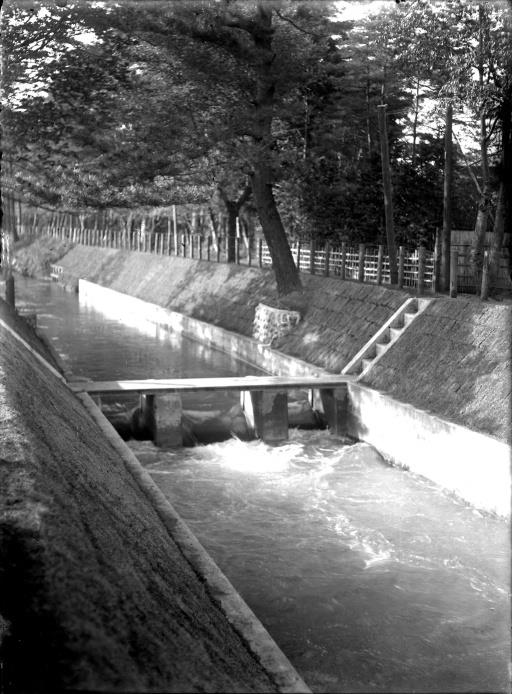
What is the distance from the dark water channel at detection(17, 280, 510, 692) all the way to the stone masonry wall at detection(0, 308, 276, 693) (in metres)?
2.07

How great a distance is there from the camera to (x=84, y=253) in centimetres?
6044

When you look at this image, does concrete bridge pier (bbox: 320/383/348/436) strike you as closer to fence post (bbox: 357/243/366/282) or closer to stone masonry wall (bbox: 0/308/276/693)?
fence post (bbox: 357/243/366/282)

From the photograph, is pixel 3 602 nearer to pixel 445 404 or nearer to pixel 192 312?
pixel 445 404

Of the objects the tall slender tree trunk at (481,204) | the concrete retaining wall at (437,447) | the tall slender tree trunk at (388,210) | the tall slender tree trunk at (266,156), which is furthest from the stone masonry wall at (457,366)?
the tall slender tree trunk at (266,156)

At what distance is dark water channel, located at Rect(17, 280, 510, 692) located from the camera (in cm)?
810

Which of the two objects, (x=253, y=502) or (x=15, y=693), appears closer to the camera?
(x=15, y=693)

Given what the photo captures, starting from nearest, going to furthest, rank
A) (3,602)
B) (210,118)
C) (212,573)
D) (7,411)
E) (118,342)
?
(3,602) → (7,411) → (212,573) → (210,118) → (118,342)

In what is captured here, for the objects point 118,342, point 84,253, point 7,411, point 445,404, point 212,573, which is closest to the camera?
point 7,411

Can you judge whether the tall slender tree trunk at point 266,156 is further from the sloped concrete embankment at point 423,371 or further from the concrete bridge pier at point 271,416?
the concrete bridge pier at point 271,416

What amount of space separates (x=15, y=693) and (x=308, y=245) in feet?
89.7

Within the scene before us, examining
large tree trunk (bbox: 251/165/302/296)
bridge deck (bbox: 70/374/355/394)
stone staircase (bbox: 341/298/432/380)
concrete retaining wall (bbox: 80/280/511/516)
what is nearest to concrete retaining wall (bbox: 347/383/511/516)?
concrete retaining wall (bbox: 80/280/511/516)

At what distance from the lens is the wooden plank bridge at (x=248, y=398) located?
53.5 ft

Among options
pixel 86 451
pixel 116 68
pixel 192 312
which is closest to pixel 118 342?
pixel 192 312

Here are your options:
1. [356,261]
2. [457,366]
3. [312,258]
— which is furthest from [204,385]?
[312,258]
